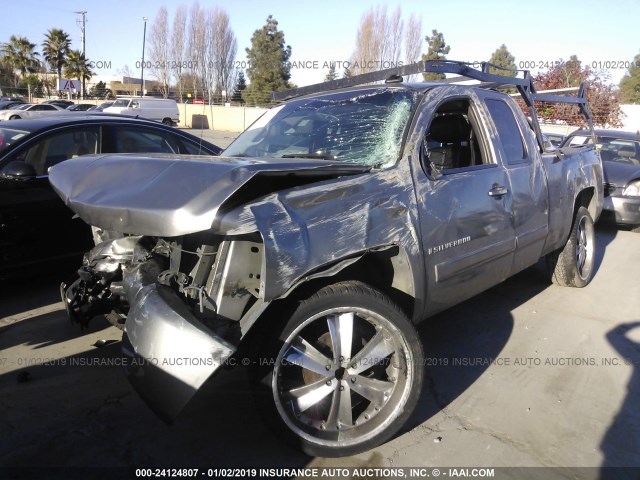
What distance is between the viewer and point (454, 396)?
333 cm

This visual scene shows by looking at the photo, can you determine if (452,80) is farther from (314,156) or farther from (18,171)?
(18,171)

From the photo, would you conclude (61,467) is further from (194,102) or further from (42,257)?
(194,102)

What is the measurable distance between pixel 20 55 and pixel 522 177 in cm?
6308

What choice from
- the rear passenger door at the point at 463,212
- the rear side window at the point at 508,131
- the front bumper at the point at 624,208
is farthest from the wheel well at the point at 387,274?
the front bumper at the point at 624,208

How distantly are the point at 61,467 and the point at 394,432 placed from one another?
1717mm

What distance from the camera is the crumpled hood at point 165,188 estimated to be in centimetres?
228

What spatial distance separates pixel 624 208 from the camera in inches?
327

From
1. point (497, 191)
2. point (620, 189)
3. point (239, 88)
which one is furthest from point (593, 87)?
point (239, 88)

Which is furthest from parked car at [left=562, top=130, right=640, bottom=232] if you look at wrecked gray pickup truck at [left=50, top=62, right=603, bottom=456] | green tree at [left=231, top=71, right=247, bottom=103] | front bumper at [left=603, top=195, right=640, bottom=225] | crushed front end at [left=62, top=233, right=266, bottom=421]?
green tree at [left=231, top=71, right=247, bottom=103]

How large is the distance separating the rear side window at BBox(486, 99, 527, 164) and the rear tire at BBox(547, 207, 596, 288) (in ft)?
5.17

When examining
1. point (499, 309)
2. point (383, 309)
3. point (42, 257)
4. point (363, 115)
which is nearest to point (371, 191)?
point (383, 309)

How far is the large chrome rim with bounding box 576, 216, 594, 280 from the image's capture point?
562cm

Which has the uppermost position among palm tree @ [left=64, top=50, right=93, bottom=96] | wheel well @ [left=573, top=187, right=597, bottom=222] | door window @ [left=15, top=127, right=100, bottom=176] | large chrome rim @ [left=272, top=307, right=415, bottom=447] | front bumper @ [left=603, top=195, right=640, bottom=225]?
palm tree @ [left=64, top=50, right=93, bottom=96]

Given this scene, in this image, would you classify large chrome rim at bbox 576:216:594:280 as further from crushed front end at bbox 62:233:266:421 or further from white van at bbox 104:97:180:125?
white van at bbox 104:97:180:125
